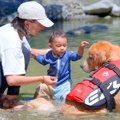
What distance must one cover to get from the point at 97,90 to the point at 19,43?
1092 millimetres

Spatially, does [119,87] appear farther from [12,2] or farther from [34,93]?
[12,2]

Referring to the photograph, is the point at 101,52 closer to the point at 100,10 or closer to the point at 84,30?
the point at 84,30

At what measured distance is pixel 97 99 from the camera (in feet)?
17.5

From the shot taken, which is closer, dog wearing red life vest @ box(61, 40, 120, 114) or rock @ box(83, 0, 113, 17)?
dog wearing red life vest @ box(61, 40, 120, 114)

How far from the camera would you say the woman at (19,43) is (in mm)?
5492

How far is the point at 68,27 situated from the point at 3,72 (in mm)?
9947

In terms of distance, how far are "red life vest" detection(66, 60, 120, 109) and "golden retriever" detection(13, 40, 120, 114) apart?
0.09 m

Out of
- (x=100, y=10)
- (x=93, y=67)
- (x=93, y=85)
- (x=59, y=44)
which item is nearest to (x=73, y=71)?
(x=59, y=44)

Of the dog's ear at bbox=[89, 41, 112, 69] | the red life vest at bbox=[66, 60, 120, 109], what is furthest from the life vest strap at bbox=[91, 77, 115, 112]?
the dog's ear at bbox=[89, 41, 112, 69]

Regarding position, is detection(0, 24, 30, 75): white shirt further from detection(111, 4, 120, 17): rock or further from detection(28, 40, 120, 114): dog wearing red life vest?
detection(111, 4, 120, 17): rock

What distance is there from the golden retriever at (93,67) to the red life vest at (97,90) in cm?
9

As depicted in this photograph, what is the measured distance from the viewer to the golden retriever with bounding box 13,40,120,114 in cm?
546

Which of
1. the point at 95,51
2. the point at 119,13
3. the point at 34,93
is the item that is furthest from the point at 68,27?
the point at 95,51

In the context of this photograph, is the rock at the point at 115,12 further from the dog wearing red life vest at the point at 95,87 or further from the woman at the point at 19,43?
the woman at the point at 19,43
